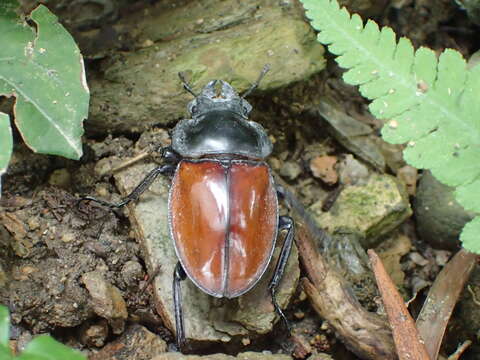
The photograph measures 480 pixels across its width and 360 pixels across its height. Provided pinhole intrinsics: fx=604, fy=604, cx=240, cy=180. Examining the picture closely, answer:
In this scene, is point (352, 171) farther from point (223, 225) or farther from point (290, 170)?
point (223, 225)

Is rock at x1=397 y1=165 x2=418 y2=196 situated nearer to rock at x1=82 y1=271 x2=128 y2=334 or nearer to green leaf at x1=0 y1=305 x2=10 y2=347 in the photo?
rock at x1=82 y1=271 x2=128 y2=334

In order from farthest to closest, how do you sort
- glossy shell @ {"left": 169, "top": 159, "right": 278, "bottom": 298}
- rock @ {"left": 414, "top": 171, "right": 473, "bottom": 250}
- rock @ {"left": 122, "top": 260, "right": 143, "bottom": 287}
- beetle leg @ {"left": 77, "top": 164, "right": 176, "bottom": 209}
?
1. rock @ {"left": 414, "top": 171, "right": 473, "bottom": 250}
2. beetle leg @ {"left": 77, "top": 164, "right": 176, "bottom": 209}
3. rock @ {"left": 122, "top": 260, "right": 143, "bottom": 287}
4. glossy shell @ {"left": 169, "top": 159, "right": 278, "bottom": 298}

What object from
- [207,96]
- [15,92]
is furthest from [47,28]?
[207,96]

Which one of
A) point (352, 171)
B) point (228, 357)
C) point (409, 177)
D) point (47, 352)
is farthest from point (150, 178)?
point (409, 177)

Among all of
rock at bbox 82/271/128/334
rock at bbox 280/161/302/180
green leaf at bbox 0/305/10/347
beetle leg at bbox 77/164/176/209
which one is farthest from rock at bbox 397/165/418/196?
green leaf at bbox 0/305/10/347

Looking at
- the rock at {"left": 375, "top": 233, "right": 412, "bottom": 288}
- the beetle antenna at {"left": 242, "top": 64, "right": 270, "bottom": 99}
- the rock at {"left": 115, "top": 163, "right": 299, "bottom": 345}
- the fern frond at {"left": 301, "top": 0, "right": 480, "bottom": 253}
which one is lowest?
the rock at {"left": 375, "top": 233, "right": 412, "bottom": 288}

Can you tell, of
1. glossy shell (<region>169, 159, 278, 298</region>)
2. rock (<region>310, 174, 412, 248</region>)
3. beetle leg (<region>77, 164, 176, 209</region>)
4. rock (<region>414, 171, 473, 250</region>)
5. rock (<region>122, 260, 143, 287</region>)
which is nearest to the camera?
glossy shell (<region>169, 159, 278, 298</region>)

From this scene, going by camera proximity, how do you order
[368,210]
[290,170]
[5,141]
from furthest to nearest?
1. [290,170]
2. [368,210]
3. [5,141]
